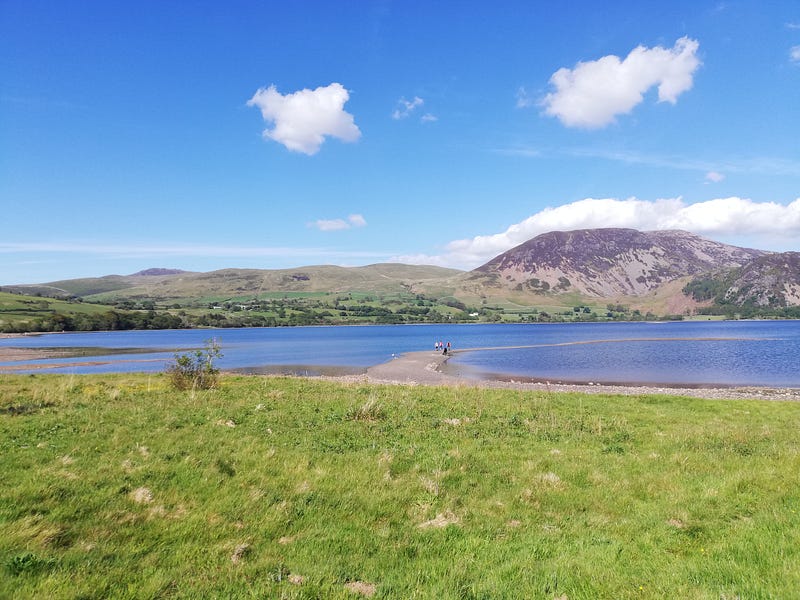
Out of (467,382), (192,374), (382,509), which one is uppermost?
(382,509)

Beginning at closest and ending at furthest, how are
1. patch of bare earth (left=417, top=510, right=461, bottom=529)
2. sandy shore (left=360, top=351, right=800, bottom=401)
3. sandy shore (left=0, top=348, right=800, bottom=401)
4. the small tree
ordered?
patch of bare earth (left=417, top=510, right=461, bottom=529), the small tree, sandy shore (left=360, top=351, right=800, bottom=401), sandy shore (left=0, top=348, right=800, bottom=401)

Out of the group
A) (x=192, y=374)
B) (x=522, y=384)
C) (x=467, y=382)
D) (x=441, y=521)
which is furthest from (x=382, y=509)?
(x=467, y=382)

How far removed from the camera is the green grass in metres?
6.86

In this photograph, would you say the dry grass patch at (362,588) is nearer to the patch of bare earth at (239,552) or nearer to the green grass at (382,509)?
the green grass at (382,509)

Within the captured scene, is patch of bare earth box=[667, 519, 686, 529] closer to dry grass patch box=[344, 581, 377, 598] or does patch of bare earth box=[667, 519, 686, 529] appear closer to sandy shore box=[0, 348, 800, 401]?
dry grass patch box=[344, 581, 377, 598]

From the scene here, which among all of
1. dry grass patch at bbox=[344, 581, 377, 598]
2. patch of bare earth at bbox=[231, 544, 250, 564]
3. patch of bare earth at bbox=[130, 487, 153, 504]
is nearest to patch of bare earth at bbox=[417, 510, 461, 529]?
dry grass patch at bbox=[344, 581, 377, 598]

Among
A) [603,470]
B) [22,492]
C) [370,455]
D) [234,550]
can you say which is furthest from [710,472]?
[22,492]

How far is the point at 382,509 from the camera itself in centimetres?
973

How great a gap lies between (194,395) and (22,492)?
15.1m

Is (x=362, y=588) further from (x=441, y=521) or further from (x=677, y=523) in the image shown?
(x=677, y=523)

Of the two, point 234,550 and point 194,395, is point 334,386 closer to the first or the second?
point 194,395

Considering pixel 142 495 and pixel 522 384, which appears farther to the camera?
pixel 522 384

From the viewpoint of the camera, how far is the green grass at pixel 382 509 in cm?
686

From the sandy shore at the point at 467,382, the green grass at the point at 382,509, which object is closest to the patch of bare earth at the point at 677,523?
the green grass at the point at 382,509
